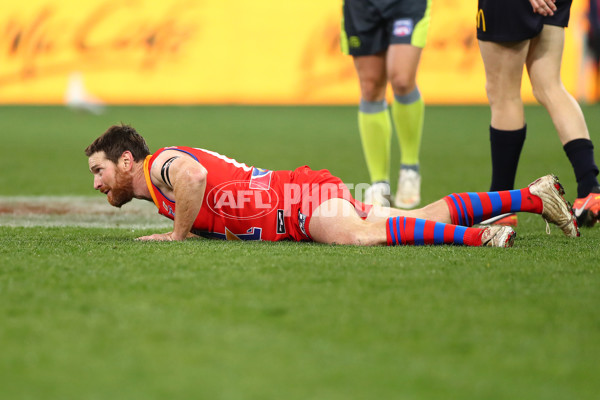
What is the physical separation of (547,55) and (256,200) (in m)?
1.57

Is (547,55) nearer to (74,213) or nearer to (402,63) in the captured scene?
(402,63)

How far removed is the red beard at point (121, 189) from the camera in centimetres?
337

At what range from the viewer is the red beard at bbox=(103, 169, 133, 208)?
11.1 feet

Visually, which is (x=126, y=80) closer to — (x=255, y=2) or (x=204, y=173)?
(x=255, y=2)

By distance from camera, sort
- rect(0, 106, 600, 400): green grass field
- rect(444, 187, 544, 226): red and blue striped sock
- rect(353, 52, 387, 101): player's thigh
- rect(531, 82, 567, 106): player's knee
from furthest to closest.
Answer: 1. rect(353, 52, 387, 101): player's thigh
2. rect(531, 82, 567, 106): player's knee
3. rect(444, 187, 544, 226): red and blue striped sock
4. rect(0, 106, 600, 400): green grass field

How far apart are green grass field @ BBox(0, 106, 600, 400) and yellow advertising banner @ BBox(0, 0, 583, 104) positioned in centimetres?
1196

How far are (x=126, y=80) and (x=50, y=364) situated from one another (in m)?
14.6

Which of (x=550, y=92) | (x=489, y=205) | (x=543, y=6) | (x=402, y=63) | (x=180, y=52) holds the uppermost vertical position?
(x=180, y=52)

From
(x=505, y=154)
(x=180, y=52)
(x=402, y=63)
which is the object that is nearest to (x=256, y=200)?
(x=505, y=154)

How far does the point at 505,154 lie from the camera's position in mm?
3883

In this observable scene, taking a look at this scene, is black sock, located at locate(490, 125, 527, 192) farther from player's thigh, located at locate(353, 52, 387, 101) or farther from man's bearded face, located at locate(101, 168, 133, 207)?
man's bearded face, located at locate(101, 168, 133, 207)

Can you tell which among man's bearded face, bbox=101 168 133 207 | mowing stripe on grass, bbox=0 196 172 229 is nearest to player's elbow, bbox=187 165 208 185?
man's bearded face, bbox=101 168 133 207

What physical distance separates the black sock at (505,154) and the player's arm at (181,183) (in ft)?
5.00

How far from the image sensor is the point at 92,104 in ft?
49.4
